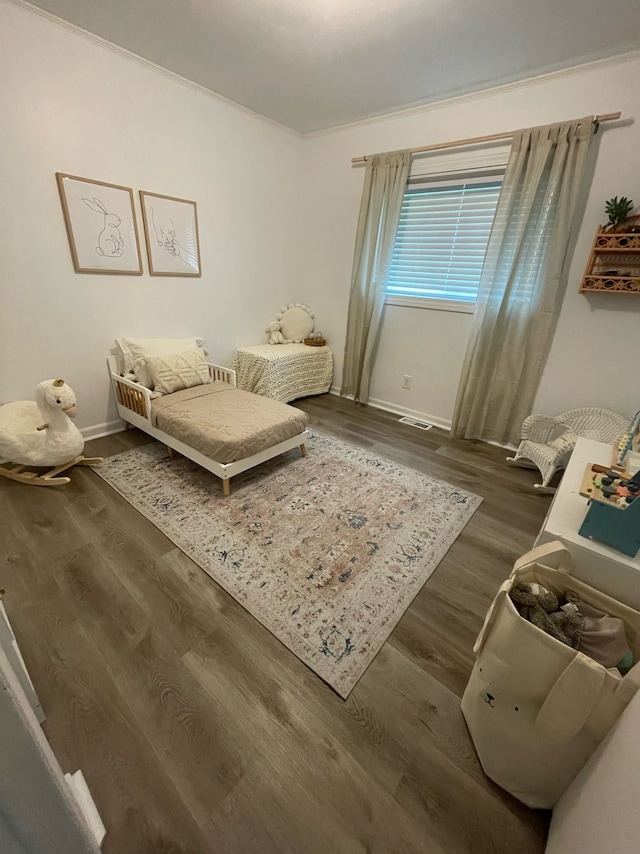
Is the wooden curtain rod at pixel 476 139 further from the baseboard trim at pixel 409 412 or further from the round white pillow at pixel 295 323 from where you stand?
the baseboard trim at pixel 409 412

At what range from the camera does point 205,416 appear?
2.34 meters

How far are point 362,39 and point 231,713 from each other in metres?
3.41

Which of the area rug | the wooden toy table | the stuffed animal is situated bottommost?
the area rug

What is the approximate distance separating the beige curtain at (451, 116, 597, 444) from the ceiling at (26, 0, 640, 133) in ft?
1.40

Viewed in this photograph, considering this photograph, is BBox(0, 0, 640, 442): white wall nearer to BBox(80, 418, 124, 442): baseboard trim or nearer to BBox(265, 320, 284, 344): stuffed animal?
BBox(80, 418, 124, 442): baseboard trim

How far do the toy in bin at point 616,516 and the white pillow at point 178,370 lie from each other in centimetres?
266

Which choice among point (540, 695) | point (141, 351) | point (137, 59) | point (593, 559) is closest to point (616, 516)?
point (593, 559)

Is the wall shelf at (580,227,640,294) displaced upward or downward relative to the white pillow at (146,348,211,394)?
upward

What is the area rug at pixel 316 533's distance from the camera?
1.43 m

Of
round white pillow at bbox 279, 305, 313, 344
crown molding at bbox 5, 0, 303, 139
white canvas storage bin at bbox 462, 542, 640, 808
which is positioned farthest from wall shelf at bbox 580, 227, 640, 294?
crown molding at bbox 5, 0, 303, 139

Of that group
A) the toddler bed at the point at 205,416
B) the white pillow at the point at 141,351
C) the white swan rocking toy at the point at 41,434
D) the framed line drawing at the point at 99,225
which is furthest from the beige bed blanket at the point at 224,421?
the framed line drawing at the point at 99,225

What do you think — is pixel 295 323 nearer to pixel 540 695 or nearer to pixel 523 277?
pixel 523 277

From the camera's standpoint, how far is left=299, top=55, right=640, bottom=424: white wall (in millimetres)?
2160

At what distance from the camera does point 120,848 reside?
2.81ft
